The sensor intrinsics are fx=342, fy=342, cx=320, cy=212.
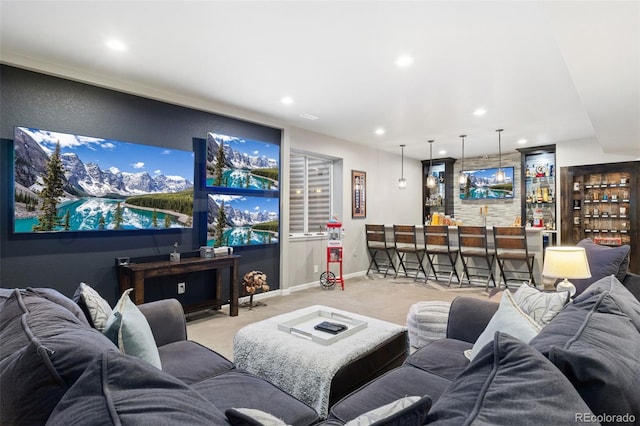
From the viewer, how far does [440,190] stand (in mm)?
8836

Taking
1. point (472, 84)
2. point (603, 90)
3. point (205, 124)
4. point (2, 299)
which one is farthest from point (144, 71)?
point (603, 90)

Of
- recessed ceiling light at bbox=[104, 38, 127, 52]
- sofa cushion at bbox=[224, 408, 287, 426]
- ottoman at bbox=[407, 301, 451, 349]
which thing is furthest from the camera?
recessed ceiling light at bbox=[104, 38, 127, 52]

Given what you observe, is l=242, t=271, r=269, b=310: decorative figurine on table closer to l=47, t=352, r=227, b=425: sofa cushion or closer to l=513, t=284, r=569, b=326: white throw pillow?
l=513, t=284, r=569, b=326: white throw pillow

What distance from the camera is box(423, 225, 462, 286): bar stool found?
6.01 m

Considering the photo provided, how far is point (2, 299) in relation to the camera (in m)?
1.50

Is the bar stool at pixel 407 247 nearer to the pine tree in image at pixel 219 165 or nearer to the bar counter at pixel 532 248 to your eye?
the bar counter at pixel 532 248

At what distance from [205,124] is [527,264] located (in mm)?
5223

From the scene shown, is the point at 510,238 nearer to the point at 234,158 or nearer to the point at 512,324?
A: the point at 234,158

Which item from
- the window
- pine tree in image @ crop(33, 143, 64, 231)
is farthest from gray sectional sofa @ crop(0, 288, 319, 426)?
the window

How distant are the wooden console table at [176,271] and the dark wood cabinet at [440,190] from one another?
19.4 ft

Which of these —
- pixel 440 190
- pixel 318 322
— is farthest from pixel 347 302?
pixel 440 190

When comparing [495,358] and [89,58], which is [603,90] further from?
[89,58]

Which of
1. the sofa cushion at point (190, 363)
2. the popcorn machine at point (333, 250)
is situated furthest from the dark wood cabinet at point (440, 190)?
the sofa cushion at point (190, 363)

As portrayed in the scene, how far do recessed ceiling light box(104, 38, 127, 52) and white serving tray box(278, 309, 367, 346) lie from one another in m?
2.64
